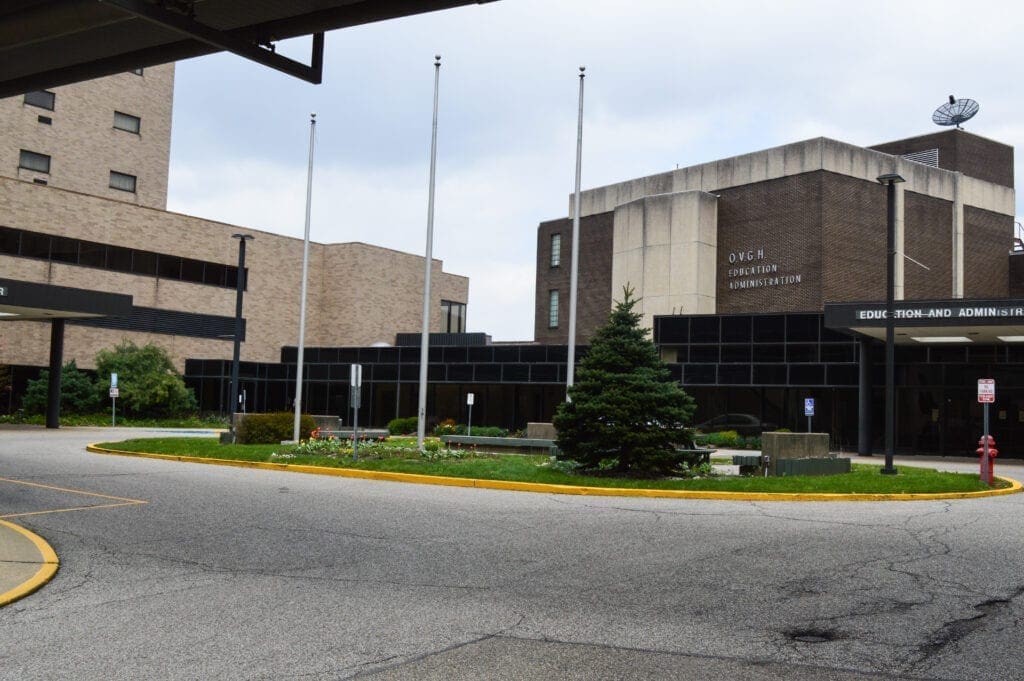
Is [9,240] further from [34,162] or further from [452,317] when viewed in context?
[452,317]

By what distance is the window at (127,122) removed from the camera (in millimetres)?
58875

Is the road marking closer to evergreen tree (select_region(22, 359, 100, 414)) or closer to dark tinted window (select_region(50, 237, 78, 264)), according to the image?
evergreen tree (select_region(22, 359, 100, 414))

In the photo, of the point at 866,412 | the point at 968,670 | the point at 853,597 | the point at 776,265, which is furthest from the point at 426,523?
the point at 776,265

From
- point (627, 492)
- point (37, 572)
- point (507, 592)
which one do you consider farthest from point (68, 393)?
point (507, 592)

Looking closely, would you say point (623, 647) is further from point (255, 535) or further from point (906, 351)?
point (906, 351)

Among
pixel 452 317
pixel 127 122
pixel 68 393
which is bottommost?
pixel 68 393

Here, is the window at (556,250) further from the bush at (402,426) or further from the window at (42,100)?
the window at (42,100)

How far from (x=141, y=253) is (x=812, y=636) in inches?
2054

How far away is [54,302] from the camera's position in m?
36.4

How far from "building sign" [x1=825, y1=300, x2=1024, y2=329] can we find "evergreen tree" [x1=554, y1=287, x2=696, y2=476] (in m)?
10.6

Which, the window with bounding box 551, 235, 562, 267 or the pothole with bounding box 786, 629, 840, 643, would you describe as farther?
the window with bounding box 551, 235, 562, 267

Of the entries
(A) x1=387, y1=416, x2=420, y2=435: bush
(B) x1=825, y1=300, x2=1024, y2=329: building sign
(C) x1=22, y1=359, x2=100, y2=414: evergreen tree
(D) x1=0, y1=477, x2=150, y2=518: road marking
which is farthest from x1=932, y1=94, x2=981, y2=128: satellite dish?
(D) x1=0, y1=477, x2=150, y2=518: road marking

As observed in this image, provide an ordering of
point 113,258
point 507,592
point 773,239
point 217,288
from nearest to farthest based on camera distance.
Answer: point 507,592 < point 773,239 < point 113,258 < point 217,288

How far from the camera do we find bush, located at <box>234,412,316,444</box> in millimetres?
28953
